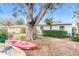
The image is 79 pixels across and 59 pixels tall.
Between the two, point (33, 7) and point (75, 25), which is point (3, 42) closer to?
point (33, 7)

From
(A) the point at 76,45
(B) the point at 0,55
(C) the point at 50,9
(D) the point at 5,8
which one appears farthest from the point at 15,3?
(A) the point at 76,45

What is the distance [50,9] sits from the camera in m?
2.60

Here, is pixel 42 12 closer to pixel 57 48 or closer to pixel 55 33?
pixel 55 33

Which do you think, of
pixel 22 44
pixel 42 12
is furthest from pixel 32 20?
pixel 22 44

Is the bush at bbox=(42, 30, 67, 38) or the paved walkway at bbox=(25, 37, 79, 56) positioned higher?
the bush at bbox=(42, 30, 67, 38)

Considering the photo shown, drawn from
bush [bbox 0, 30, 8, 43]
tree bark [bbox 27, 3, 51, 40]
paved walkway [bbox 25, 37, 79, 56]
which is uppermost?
tree bark [bbox 27, 3, 51, 40]

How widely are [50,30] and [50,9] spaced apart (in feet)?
0.60

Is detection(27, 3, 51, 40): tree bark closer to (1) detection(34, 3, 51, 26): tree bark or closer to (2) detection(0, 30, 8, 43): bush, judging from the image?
(1) detection(34, 3, 51, 26): tree bark

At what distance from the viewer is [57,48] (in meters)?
2.61

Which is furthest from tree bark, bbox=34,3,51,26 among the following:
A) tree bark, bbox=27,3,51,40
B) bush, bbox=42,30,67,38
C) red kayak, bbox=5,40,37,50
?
red kayak, bbox=5,40,37,50

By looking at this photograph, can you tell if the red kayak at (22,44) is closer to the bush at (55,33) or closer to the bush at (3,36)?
the bush at (3,36)

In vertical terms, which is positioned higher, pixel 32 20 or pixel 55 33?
pixel 32 20

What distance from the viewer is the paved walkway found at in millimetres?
2596

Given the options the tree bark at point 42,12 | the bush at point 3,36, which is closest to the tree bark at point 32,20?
the tree bark at point 42,12
